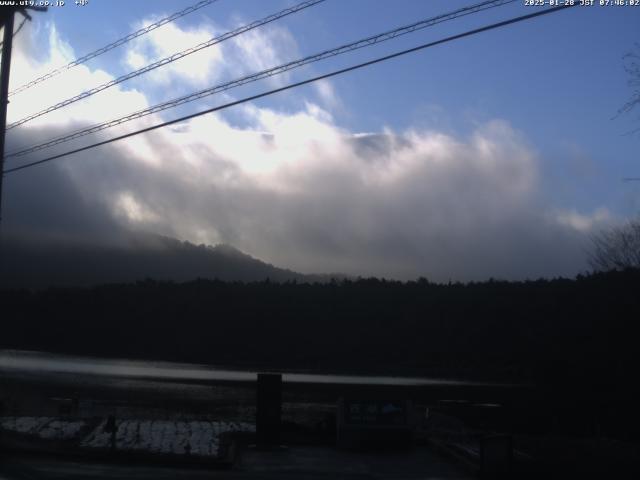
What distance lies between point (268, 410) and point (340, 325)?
122573 mm

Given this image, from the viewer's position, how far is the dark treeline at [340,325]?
105062 millimetres

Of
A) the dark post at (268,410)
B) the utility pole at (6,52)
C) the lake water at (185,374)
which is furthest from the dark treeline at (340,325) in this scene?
the utility pole at (6,52)

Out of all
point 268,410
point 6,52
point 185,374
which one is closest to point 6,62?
point 6,52

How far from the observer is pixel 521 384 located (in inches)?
3551

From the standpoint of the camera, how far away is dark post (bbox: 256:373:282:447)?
21.5 m

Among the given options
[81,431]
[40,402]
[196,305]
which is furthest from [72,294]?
[81,431]

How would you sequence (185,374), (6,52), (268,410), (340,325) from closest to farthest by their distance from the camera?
(6,52), (268,410), (185,374), (340,325)

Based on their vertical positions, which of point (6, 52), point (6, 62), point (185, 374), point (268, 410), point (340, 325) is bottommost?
point (268, 410)

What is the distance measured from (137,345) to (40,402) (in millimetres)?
108040

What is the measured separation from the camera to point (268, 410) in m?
21.5

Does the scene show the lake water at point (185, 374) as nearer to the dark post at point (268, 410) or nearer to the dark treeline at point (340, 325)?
the dark treeline at point (340, 325)

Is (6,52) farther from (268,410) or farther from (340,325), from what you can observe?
(340,325)

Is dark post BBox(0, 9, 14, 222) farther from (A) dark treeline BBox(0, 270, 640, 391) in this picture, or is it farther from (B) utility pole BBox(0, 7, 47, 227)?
(A) dark treeline BBox(0, 270, 640, 391)

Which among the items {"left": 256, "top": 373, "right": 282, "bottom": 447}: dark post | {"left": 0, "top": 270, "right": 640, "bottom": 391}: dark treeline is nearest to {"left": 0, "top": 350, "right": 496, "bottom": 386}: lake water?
{"left": 0, "top": 270, "right": 640, "bottom": 391}: dark treeline
